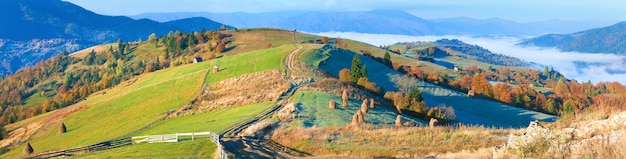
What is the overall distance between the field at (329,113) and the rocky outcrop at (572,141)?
2260 cm

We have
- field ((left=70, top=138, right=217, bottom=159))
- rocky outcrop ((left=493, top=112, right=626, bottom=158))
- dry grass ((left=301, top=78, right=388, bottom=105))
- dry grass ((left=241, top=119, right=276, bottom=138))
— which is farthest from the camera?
dry grass ((left=301, top=78, right=388, bottom=105))

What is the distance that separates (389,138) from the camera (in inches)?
1435

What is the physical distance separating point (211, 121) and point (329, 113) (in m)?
14.9

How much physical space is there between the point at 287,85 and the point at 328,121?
2538 centimetres

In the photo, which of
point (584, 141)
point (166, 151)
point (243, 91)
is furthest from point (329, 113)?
point (584, 141)

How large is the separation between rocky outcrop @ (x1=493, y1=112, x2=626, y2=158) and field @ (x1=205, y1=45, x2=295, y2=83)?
69192mm

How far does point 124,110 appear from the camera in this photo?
83250 millimetres

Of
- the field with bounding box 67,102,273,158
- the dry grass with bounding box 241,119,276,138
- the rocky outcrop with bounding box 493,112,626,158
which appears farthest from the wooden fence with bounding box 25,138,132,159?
the rocky outcrop with bounding box 493,112,626,158

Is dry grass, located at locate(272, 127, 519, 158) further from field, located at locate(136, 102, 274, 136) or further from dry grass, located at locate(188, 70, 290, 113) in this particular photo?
dry grass, located at locate(188, 70, 290, 113)

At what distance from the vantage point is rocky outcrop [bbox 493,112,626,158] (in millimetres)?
19469

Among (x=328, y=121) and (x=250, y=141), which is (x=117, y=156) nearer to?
(x=250, y=141)

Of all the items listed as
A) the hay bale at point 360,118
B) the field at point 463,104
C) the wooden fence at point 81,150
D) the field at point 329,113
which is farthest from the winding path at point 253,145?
the field at point 463,104

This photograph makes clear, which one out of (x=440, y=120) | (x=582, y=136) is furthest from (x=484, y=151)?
(x=440, y=120)

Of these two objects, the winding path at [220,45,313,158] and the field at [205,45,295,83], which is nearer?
the winding path at [220,45,313,158]
